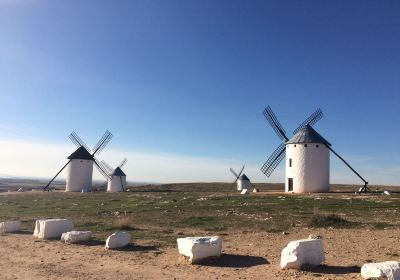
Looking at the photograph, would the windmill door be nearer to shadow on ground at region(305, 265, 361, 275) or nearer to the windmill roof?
the windmill roof

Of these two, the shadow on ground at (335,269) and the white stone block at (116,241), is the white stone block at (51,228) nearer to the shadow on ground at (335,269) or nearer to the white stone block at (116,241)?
the white stone block at (116,241)

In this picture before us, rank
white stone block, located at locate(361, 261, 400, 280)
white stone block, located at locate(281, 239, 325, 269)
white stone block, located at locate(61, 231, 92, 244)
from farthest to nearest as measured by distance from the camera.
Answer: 1. white stone block, located at locate(61, 231, 92, 244)
2. white stone block, located at locate(281, 239, 325, 269)
3. white stone block, located at locate(361, 261, 400, 280)

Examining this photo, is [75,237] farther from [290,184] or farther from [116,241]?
[290,184]

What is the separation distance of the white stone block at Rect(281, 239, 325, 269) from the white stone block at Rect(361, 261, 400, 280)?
148 centimetres

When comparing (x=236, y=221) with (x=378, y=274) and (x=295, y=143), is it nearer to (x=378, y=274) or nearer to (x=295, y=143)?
(x=378, y=274)

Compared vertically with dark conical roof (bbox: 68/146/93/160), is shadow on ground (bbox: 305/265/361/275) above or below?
below

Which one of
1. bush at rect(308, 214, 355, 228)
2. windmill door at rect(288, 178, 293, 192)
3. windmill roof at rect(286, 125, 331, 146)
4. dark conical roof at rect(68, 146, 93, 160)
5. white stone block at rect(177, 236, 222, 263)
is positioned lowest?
white stone block at rect(177, 236, 222, 263)

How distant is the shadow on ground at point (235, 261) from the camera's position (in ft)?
37.4

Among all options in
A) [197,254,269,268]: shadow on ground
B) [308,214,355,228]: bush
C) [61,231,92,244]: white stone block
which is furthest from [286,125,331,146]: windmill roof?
[197,254,269,268]: shadow on ground

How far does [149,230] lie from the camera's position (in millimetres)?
18375

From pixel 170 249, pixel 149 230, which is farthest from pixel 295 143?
pixel 170 249

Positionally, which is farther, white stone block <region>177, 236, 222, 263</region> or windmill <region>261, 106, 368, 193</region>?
windmill <region>261, 106, 368, 193</region>

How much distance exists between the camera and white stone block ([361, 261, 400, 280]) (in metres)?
8.82

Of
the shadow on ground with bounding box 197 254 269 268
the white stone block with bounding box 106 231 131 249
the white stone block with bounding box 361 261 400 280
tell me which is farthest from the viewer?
the white stone block with bounding box 106 231 131 249
